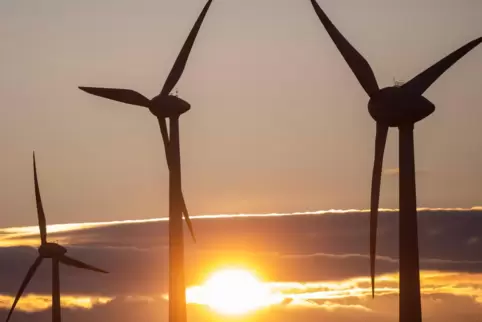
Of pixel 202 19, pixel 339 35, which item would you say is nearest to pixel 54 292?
pixel 202 19

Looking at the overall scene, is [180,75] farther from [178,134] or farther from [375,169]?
[375,169]

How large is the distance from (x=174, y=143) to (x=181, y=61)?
8594mm

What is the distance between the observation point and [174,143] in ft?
424

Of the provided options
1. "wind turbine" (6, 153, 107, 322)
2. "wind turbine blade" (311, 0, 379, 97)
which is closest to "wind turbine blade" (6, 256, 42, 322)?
"wind turbine" (6, 153, 107, 322)

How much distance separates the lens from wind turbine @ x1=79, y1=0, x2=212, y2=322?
123m

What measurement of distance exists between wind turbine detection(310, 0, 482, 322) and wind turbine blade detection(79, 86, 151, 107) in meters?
33.2

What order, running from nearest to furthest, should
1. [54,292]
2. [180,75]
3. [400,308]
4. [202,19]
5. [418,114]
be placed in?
[400,308] < [418,114] < [202,19] < [180,75] < [54,292]

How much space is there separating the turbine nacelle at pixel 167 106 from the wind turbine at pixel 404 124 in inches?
1181

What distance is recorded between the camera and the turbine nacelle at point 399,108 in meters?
98.4

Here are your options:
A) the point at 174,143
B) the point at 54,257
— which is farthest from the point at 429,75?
the point at 54,257

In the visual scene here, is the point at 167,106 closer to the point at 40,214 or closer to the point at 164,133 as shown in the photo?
the point at 164,133

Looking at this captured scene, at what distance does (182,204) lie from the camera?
415 feet

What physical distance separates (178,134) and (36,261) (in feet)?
121

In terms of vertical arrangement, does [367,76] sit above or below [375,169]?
A: above
